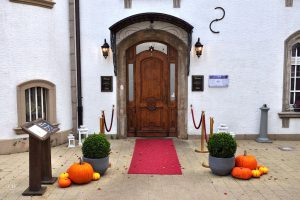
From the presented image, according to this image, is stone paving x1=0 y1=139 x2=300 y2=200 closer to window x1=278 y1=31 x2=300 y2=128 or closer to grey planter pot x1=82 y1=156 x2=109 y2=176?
grey planter pot x1=82 y1=156 x2=109 y2=176

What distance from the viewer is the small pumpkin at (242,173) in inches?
250

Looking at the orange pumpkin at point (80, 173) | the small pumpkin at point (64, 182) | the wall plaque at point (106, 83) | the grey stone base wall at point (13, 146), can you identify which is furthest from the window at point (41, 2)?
the small pumpkin at point (64, 182)

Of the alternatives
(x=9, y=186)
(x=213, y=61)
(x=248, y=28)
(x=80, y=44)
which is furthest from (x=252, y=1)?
(x=9, y=186)

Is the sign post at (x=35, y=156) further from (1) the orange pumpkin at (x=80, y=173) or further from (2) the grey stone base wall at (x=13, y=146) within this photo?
(2) the grey stone base wall at (x=13, y=146)

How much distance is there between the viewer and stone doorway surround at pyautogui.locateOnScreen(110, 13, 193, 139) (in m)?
9.88

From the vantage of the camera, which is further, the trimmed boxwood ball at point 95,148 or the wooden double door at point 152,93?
the wooden double door at point 152,93

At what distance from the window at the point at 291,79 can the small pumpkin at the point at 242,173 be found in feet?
14.9

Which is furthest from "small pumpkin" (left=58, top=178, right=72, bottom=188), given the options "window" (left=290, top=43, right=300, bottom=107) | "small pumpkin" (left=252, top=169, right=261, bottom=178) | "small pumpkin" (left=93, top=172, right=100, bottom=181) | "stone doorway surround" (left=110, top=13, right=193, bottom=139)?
"window" (left=290, top=43, right=300, bottom=107)

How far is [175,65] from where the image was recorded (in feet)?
33.9

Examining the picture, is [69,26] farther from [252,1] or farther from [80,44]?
[252,1]

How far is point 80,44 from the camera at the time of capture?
9922mm

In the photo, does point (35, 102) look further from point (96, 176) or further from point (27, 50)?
point (96, 176)

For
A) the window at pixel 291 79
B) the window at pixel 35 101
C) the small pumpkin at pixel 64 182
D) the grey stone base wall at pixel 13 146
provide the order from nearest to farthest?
the small pumpkin at pixel 64 182 → the grey stone base wall at pixel 13 146 → the window at pixel 35 101 → the window at pixel 291 79

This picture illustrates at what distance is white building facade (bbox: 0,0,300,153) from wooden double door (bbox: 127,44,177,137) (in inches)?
1.4
